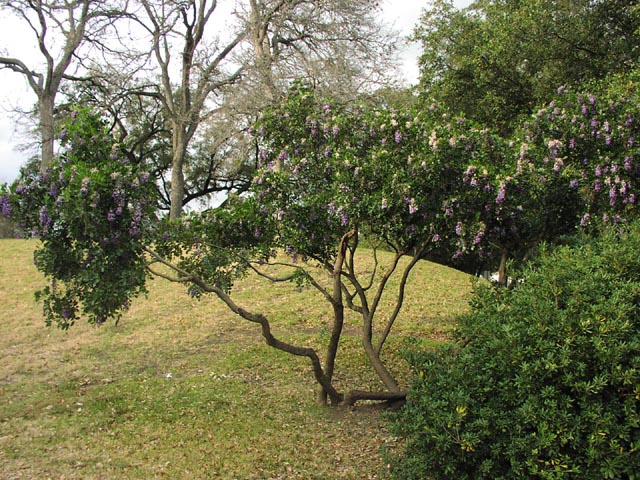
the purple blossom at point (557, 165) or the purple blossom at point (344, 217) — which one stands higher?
the purple blossom at point (557, 165)

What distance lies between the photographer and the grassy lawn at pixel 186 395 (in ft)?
17.7

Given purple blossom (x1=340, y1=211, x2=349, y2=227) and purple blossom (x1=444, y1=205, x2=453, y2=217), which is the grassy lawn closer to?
purple blossom (x1=340, y1=211, x2=349, y2=227)

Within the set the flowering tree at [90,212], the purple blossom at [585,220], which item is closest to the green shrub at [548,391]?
the purple blossom at [585,220]

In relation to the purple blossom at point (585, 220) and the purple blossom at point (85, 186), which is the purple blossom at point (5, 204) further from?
the purple blossom at point (585, 220)

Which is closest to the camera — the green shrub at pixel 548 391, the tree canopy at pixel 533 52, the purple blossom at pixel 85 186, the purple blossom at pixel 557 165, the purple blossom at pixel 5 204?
the green shrub at pixel 548 391

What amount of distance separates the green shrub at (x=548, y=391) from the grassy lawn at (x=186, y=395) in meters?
1.33

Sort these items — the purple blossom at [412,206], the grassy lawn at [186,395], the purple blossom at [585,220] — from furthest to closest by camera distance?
1. the purple blossom at [585,220]
2. the grassy lawn at [186,395]
3. the purple blossom at [412,206]

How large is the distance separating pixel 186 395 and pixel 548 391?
4.68 meters

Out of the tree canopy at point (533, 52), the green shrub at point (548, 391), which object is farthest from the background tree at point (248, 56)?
the green shrub at point (548, 391)

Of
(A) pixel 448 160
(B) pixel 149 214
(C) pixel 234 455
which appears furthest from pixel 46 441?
(A) pixel 448 160

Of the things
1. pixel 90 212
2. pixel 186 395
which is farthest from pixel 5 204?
pixel 186 395

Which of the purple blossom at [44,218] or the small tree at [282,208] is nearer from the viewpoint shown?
the purple blossom at [44,218]

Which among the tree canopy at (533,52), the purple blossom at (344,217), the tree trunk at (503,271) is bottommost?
the tree trunk at (503,271)

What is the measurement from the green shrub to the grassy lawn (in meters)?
1.33
